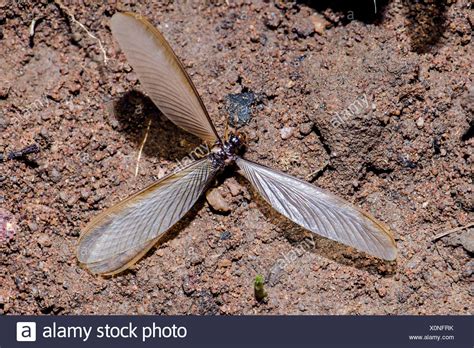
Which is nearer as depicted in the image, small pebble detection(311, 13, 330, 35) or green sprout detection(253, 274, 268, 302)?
green sprout detection(253, 274, 268, 302)

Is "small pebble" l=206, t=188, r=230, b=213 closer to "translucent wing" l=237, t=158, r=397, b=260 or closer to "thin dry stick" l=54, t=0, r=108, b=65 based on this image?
"translucent wing" l=237, t=158, r=397, b=260

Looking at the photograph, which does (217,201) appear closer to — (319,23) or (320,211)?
(320,211)

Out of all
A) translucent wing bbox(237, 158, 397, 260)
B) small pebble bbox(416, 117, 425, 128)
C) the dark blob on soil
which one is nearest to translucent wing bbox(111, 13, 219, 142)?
the dark blob on soil

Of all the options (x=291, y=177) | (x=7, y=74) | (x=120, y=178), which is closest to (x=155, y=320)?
(x=120, y=178)

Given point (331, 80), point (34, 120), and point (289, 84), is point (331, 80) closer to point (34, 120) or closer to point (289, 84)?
point (289, 84)

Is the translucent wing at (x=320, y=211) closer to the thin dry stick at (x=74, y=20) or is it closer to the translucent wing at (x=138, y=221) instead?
the translucent wing at (x=138, y=221)

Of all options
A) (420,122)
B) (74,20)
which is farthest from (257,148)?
(74,20)

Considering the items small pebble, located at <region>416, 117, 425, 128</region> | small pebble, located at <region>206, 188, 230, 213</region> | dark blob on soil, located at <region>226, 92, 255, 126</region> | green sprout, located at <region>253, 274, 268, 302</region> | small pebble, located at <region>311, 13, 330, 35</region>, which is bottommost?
green sprout, located at <region>253, 274, 268, 302</region>

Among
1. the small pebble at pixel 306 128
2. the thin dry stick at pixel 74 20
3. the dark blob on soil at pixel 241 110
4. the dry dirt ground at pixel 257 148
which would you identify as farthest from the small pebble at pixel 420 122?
the thin dry stick at pixel 74 20
